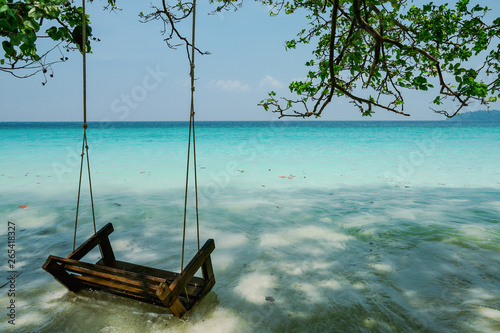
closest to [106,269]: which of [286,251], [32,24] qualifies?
[32,24]

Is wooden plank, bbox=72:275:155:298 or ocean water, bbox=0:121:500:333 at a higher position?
wooden plank, bbox=72:275:155:298

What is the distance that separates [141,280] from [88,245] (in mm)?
776

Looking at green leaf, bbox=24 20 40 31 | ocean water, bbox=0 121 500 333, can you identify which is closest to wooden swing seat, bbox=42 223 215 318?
ocean water, bbox=0 121 500 333

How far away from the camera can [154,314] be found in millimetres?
2297

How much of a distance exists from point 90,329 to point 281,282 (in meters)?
1.55

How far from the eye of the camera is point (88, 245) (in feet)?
8.02

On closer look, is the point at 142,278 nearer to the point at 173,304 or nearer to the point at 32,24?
the point at 173,304

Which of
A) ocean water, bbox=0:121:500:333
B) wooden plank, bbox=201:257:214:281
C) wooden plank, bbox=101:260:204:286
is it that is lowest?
ocean water, bbox=0:121:500:333

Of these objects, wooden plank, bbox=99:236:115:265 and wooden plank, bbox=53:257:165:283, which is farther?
wooden plank, bbox=99:236:115:265

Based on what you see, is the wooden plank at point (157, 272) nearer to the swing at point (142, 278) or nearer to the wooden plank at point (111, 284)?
the swing at point (142, 278)

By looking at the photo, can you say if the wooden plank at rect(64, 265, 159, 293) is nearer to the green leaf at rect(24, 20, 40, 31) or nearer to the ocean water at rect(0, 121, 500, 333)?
the ocean water at rect(0, 121, 500, 333)

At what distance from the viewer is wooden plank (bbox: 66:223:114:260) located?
89.8 inches

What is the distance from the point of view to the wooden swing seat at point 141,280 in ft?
6.11

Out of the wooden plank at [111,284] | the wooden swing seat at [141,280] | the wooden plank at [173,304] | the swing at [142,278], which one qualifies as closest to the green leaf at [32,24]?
the swing at [142,278]
